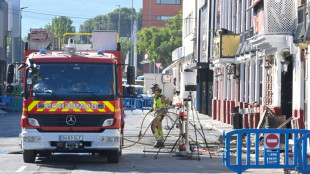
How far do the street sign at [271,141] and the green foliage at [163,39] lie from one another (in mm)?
81641

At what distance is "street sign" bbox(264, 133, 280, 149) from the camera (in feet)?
47.1

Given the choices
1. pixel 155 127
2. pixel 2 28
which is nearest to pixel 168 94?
pixel 2 28

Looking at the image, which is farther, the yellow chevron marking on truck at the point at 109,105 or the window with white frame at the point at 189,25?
the window with white frame at the point at 189,25

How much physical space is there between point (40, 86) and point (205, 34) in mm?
33519

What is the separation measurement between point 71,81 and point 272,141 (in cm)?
560

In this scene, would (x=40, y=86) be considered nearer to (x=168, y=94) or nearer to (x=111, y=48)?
(x=111, y=48)

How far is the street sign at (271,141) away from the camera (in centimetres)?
1437

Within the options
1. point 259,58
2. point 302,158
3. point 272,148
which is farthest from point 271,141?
point 259,58

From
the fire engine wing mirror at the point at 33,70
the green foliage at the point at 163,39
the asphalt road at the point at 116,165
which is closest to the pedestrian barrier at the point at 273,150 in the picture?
the asphalt road at the point at 116,165

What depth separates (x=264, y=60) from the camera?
31.0m

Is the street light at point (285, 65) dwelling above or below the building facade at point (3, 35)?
below

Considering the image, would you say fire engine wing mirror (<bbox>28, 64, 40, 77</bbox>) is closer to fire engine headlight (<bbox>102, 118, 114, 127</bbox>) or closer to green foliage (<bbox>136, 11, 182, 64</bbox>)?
fire engine headlight (<bbox>102, 118, 114, 127</bbox>)

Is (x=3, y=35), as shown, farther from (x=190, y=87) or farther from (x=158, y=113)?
(x=190, y=87)

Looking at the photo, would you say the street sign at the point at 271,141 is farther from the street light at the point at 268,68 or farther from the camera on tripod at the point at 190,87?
the street light at the point at 268,68
